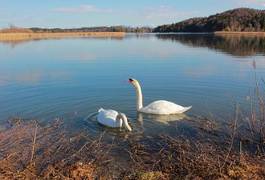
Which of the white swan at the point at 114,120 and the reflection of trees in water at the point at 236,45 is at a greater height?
the reflection of trees in water at the point at 236,45

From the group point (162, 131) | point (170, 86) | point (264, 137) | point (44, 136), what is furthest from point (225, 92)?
point (44, 136)

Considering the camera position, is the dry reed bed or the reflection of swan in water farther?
the reflection of swan in water

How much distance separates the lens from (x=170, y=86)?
17172 mm

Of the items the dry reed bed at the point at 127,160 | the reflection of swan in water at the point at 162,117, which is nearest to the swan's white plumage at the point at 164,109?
the reflection of swan in water at the point at 162,117

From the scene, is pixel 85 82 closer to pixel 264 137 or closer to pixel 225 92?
pixel 225 92

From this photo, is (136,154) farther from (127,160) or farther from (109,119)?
(109,119)

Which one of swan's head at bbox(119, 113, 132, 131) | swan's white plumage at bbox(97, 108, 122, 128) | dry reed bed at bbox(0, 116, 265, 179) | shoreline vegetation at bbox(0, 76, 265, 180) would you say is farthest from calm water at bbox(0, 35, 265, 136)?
dry reed bed at bbox(0, 116, 265, 179)

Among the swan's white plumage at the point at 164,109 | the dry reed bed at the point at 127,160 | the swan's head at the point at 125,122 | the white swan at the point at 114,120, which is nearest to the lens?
the dry reed bed at the point at 127,160

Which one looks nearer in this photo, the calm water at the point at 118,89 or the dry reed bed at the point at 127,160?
the dry reed bed at the point at 127,160

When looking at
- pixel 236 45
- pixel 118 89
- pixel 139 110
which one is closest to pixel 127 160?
pixel 139 110

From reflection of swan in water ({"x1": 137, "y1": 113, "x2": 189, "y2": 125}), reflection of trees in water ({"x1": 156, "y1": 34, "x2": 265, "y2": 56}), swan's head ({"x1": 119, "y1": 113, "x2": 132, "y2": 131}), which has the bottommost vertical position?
reflection of swan in water ({"x1": 137, "y1": 113, "x2": 189, "y2": 125})

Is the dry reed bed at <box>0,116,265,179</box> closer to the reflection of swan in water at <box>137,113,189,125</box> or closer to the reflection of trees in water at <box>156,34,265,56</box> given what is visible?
the reflection of swan in water at <box>137,113,189,125</box>

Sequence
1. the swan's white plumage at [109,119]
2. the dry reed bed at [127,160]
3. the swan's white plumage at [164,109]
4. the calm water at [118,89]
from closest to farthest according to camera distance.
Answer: the dry reed bed at [127,160], the swan's white plumage at [109,119], the swan's white plumage at [164,109], the calm water at [118,89]

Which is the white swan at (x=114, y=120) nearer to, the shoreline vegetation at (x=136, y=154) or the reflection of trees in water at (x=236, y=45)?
the shoreline vegetation at (x=136, y=154)
